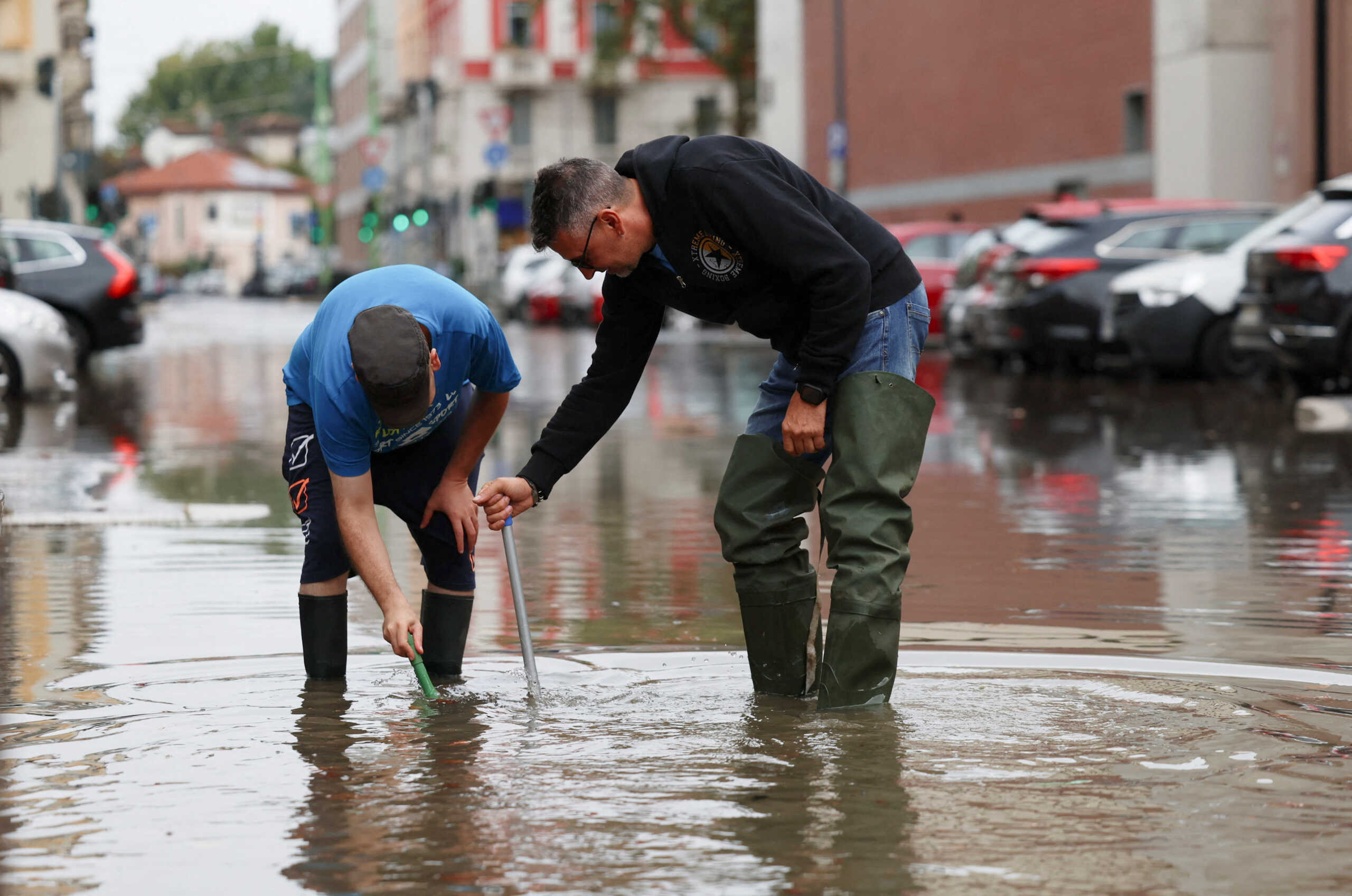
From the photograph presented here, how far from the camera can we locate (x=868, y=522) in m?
5.49

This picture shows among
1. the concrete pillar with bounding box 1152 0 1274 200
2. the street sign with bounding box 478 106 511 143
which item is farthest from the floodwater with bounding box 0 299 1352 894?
the street sign with bounding box 478 106 511 143

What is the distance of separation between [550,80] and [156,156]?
92.9 metres

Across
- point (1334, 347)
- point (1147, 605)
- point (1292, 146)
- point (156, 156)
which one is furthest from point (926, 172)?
point (156, 156)

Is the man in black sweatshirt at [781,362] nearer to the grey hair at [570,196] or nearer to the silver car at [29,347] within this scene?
the grey hair at [570,196]

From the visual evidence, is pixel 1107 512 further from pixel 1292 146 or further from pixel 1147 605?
pixel 1292 146

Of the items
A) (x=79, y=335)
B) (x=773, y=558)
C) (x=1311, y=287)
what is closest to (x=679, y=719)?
(x=773, y=558)

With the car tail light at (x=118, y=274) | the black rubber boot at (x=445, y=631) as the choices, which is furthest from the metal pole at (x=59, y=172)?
the black rubber boot at (x=445, y=631)

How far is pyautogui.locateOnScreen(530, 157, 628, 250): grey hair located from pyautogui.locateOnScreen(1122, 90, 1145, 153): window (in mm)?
28735

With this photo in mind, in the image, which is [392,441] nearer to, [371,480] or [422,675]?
[371,480]

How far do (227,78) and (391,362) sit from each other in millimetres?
150314

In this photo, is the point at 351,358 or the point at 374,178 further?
the point at 374,178

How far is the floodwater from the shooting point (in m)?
4.17

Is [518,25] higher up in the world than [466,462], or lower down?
higher up

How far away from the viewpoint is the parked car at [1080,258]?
20.4 metres
